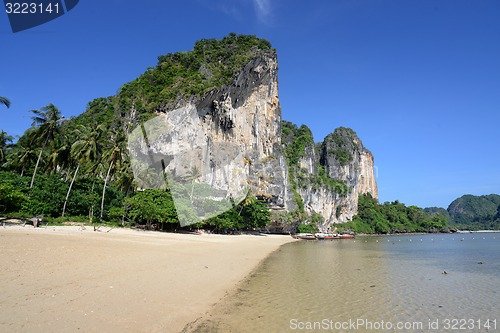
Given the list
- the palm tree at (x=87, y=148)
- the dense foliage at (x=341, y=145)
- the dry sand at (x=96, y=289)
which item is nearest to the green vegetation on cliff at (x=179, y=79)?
the palm tree at (x=87, y=148)

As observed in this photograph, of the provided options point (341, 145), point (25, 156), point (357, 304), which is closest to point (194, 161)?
point (25, 156)

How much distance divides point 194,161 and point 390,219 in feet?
306

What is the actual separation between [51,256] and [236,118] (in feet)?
175

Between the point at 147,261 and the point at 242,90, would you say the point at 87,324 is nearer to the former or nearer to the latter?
the point at 147,261

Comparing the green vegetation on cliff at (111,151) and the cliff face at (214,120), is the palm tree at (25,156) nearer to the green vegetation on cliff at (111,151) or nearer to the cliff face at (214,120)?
the green vegetation on cliff at (111,151)

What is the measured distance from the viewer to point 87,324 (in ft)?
17.2

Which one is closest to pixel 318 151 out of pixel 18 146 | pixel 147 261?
pixel 18 146

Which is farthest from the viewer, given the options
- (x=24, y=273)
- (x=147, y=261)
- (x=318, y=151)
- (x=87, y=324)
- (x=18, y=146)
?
(x=318, y=151)

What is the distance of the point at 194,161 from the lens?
165 feet

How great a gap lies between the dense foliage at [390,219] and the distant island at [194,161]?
1.79 ft

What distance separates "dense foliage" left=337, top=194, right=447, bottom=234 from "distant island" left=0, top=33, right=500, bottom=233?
55 cm

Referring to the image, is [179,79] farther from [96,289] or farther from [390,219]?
[390,219]

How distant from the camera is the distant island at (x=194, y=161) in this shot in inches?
1231

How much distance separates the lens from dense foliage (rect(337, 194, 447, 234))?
4176 inches
